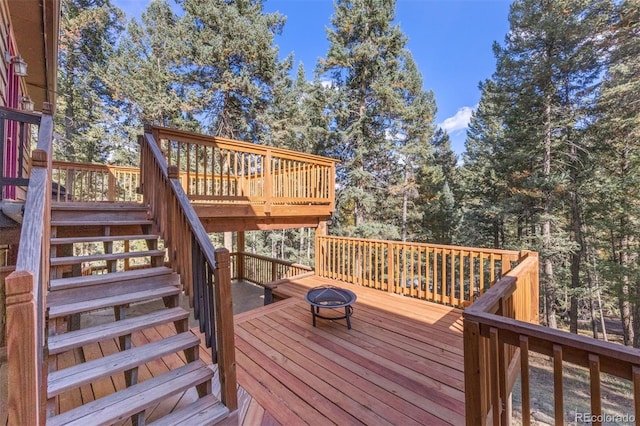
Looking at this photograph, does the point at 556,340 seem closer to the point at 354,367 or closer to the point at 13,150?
the point at 354,367

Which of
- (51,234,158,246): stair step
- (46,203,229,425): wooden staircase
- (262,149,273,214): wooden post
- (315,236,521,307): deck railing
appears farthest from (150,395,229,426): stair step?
(262,149,273,214): wooden post

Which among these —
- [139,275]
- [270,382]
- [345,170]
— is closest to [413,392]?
[270,382]

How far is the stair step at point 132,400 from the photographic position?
5.37 ft

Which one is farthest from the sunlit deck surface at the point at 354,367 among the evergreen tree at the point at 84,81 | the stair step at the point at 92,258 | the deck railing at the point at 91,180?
the evergreen tree at the point at 84,81

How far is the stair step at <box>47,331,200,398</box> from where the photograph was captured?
1.71m

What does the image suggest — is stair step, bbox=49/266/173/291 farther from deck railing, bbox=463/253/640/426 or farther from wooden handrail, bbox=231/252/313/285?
wooden handrail, bbox=231/252/313/285

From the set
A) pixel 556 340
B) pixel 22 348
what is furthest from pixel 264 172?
pixel 556 340

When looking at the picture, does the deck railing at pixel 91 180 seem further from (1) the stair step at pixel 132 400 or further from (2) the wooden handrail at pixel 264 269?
(1) the stair step at pixel 132 400

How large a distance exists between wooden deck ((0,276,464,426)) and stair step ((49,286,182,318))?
0.79 m

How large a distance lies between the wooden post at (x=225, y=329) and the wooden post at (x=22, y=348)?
1.00 meters

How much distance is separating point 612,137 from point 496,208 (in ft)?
14.2

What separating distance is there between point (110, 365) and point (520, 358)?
104 inches

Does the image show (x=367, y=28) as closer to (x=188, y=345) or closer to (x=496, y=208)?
(x=496, y=208)

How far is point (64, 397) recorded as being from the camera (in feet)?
7.43
